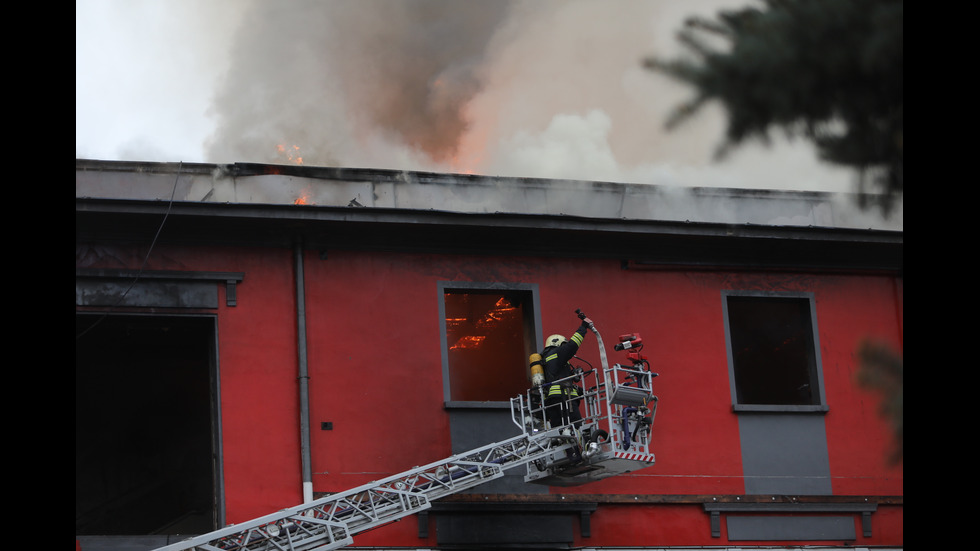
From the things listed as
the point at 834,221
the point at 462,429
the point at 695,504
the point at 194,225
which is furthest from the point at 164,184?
the point at 834,221

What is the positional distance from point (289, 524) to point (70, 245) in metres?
5.24

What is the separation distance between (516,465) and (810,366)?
16.8 feet

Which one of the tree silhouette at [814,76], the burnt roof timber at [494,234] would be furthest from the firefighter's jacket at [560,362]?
the tree silhouette at [814,76]

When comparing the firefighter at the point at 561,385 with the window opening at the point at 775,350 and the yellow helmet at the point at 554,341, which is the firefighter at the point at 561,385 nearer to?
the yellow helmet at the point at 554,341

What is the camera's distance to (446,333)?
1395 centimetres

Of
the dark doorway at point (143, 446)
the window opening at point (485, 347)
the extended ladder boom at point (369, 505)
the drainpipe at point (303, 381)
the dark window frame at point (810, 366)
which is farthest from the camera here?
the dark doorway at point (143, 446)

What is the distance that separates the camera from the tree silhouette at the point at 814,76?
371 centimetres

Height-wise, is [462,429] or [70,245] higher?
[70,245]

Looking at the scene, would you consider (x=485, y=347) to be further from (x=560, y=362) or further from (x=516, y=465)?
(x=516, y=465)

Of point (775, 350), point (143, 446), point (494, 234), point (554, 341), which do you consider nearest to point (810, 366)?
point (775, 350)

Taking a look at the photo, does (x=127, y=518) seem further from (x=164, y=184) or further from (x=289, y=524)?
(x=289, y=524)

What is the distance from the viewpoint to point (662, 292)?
14.1 meters

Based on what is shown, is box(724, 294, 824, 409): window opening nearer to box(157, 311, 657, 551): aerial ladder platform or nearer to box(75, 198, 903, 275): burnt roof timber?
box(75, 198, 903, 275): burnt roof timber

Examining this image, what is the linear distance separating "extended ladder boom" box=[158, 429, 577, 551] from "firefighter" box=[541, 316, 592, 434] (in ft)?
1.24
